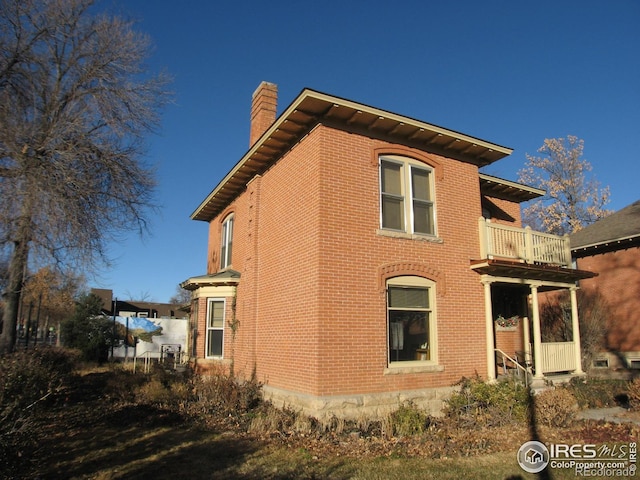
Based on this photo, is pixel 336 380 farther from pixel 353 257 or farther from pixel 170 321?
pixel 170 321

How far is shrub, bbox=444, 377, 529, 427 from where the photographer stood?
1007 centimetres

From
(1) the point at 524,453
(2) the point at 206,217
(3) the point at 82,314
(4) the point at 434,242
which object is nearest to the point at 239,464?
(1) the point at 524,453

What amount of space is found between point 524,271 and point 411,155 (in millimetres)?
4594

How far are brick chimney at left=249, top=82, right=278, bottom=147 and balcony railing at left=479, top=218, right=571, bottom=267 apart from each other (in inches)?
322

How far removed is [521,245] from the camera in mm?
13633

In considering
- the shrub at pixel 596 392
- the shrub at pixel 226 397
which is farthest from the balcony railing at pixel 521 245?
the shrub at pixel 226 397

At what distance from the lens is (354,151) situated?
11.4 m

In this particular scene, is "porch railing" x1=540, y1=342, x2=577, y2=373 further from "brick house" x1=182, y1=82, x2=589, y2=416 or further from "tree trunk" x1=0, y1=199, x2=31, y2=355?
"tree trunk" x1=0, y1=199, x2=31, y2=355

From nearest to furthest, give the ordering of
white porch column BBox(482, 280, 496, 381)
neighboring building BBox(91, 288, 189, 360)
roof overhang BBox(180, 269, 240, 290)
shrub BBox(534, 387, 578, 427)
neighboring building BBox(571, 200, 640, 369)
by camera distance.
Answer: shrub BBox(534, 387, 578, 427)
white porch column BBox(482, 280, 496, 381)
roof overhang BBox(180, 269, 240, 290)
neighboring building BBox(571, 200, 640, 369)
neighboring building BBox(91, 288, 189, 360)

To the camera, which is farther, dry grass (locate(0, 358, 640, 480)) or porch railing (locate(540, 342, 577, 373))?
porch railing (locate(540, 342, 577, 373))

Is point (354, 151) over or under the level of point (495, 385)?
over

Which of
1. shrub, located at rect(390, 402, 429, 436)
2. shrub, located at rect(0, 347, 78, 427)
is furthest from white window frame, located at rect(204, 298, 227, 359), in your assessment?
shrub, located at rect(390, 402, 429, 436)

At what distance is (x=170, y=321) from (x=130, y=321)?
2932 millimetres

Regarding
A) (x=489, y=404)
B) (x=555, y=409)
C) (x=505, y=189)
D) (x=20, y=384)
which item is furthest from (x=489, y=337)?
(x=20, y=384)
